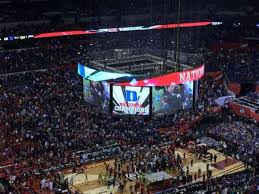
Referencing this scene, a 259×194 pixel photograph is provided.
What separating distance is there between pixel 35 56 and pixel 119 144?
12.9 meters

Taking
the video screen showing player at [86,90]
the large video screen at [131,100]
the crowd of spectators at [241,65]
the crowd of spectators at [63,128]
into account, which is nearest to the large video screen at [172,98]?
the large video screen at [131,100]

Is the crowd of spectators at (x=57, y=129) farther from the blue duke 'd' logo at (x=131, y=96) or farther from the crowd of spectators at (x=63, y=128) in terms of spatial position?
the blue duke 'd' logo at (x=131, y=96)

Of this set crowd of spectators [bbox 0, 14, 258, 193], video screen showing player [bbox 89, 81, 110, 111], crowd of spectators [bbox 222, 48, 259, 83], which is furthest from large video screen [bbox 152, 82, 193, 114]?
crowd of spectators [bbox 222, 48, 259, 83]

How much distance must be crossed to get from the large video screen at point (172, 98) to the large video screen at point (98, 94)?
255 cm

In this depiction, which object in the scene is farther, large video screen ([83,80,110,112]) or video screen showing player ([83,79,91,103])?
video screen showing player ([83,79,91,103])

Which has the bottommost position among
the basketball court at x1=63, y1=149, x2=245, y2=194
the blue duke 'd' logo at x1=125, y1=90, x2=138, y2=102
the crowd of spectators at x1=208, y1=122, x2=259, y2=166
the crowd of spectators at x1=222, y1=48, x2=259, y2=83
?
the basketball court at x1=63, y1=149, x2=245, y2=194

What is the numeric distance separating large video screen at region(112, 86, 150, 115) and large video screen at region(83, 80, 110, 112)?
0.55 meters

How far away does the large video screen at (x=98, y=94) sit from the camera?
30131 mm

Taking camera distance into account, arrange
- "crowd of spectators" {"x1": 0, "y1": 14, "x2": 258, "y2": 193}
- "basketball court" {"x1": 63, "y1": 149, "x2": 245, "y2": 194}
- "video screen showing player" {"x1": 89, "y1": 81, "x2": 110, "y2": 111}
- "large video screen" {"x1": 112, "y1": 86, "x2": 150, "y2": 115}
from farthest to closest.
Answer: "video screen showing player" {"x1": 89, "y1": 81, "x2": 110, "y2": 111} < "large video screen" {"x1": 112, "y1": 86, "x2": 150, "y2": 115} < "crowd of spectators" {"x1": 0, "y1": 14, "x2": 258, "y2": 193} < "basketball court" {"x1": 63, "y1": 149, "x2": 245, "y2": 194}

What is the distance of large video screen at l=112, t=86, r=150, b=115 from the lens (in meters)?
29.3

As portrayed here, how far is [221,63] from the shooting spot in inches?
1677

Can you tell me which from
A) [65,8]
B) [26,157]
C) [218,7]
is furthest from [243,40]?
[26,157]

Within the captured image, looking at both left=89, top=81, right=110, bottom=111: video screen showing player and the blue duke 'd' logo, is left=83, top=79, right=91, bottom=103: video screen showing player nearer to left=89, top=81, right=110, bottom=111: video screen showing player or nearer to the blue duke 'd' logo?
left=89, top=81, right=110, bottom=111: video screen showing player

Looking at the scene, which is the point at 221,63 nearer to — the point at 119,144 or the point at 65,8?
the point at 65,8
